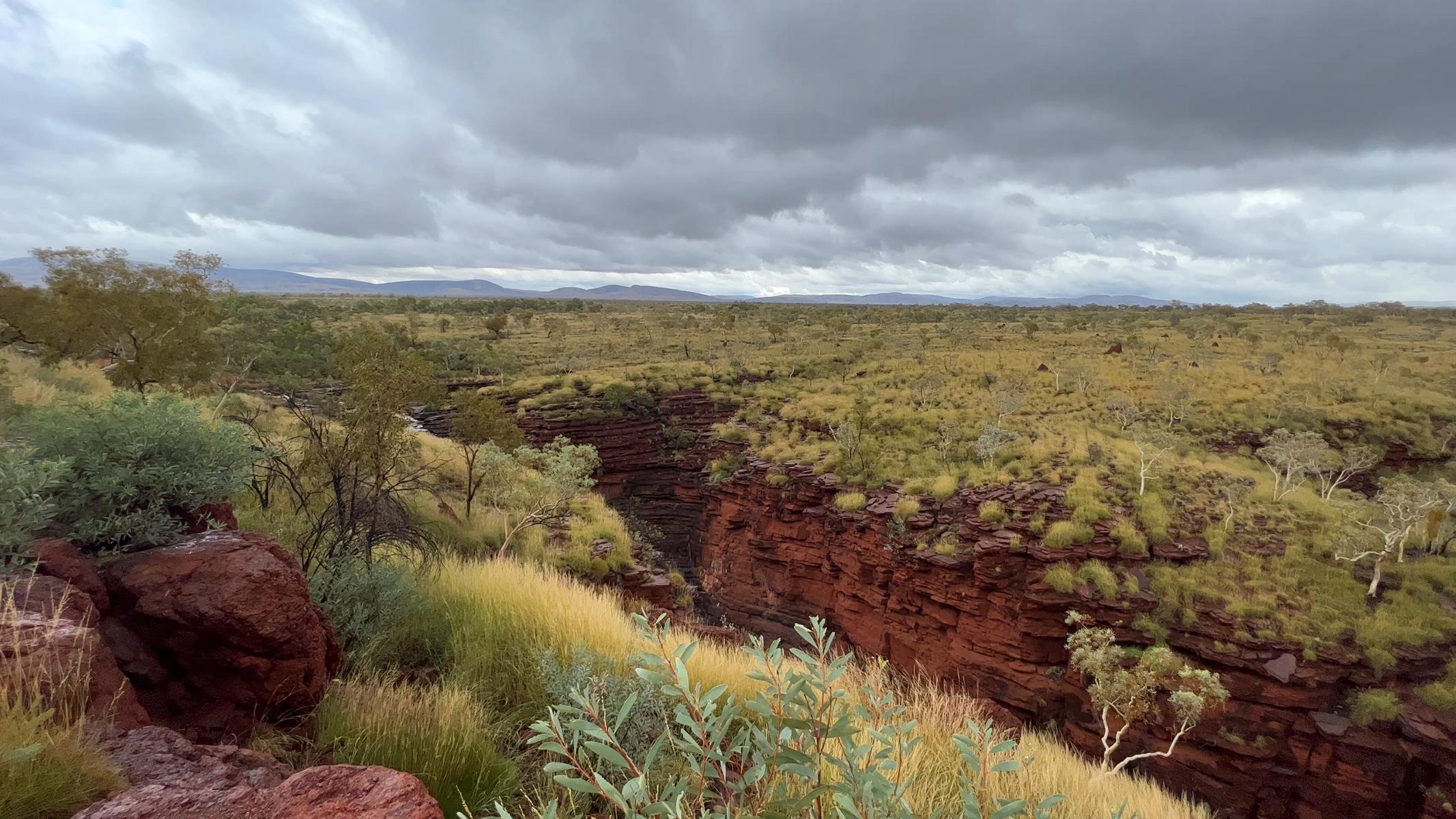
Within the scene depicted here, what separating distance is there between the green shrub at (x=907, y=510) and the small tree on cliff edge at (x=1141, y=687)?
15.9 feet

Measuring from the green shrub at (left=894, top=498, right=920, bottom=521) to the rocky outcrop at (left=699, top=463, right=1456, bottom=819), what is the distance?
214 mm

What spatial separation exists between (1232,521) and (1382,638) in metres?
3.96

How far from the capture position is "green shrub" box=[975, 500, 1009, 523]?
15188 millimetres

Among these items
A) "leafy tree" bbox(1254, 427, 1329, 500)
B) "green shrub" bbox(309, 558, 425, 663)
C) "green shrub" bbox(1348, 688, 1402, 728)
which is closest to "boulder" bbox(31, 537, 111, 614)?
"green shrub" bbox(309, 558, 425, 663)

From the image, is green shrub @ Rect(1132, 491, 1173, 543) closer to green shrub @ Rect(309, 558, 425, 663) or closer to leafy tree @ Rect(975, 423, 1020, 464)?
leafy tree @ Rect(975, 423, 1020, 464)

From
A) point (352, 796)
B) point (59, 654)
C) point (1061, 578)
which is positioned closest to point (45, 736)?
point (59, 654)

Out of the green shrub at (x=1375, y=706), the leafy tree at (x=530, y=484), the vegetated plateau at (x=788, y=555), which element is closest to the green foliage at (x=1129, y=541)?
the vegetated plateau at (x=788, y=555)

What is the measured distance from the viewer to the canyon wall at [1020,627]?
10.2m

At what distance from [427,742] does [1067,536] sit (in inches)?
563

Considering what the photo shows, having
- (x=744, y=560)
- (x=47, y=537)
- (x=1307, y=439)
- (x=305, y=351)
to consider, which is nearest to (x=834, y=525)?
(x=744, y=560)

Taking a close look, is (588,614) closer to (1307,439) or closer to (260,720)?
(260,720)

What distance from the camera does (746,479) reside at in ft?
72.0

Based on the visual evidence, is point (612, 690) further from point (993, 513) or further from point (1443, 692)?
point (1443, 692)

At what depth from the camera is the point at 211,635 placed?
3.04 meters
